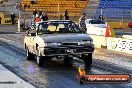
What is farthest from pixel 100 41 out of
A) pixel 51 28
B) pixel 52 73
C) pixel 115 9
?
pixel 115 9

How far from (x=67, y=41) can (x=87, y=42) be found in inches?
25.1

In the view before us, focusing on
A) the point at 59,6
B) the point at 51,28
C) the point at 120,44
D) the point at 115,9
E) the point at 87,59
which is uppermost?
the point at 51,28

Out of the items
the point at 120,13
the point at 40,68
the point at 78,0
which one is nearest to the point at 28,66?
the point at 40,68

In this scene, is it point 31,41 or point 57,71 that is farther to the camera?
point 31,41

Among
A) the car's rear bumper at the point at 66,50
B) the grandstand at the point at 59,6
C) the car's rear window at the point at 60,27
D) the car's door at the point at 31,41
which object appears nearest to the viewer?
the car's rear bumper at the point at 66,50

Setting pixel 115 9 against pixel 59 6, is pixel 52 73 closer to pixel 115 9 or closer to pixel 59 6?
pixel 115 9

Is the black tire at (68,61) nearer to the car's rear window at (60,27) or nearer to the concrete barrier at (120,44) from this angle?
the car's rear window at (60,27)

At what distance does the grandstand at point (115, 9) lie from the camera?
57994 mm

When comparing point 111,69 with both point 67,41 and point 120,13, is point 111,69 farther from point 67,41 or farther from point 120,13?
point 120,13

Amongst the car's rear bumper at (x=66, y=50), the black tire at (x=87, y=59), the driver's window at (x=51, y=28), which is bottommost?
the black tire at (x=87, y=59)

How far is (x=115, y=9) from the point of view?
59062 millimetres

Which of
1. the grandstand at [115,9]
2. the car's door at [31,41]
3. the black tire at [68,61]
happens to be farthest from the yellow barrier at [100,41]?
the grandstand at [115,9]

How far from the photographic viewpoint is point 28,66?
46.0ft

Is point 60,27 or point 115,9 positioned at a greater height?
point 60,27
